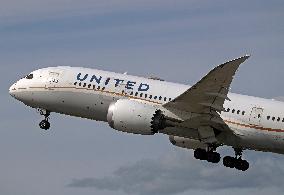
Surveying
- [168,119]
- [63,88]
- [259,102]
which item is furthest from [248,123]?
[63,88]

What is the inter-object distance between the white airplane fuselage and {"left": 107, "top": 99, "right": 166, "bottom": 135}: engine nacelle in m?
1.82

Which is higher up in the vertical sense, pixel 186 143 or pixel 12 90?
pixel 12 90

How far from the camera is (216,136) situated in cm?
7594

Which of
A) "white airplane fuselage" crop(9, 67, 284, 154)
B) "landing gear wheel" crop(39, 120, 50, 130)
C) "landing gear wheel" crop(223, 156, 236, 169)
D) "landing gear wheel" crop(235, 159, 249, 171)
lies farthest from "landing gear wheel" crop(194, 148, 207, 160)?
"landing gear wheel" crop(39, 120, 50, 130)

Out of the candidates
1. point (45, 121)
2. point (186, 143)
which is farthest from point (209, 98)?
point (45, 121)

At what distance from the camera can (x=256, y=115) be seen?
7350cm

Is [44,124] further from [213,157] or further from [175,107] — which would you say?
[213,157]

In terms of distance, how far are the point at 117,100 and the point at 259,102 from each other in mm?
12237

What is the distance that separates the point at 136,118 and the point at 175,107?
3.66 meters

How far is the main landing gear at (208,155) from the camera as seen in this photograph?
7647cm

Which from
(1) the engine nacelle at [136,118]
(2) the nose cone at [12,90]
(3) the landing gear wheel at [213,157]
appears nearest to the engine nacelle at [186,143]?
(3) the landing gear wheel at [213,157]

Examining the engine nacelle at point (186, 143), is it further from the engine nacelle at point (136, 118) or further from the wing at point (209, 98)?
the engine nacelle at point (136, 118)

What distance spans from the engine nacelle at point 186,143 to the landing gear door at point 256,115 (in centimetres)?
810

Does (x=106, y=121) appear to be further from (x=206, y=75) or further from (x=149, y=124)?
(x=206, y=75)
